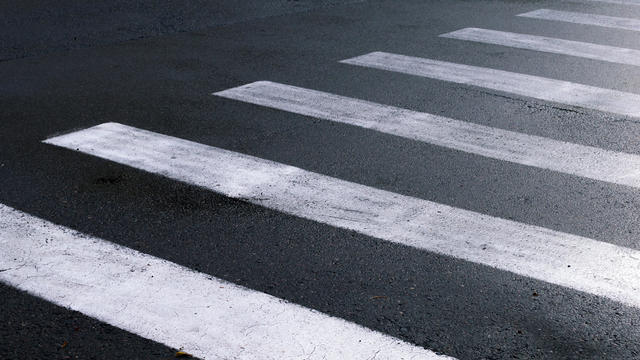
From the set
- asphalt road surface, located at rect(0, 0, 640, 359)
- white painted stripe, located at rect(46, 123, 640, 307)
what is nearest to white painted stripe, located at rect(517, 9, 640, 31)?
asphalt road surface, located at rect(0, 0, 640, 359)

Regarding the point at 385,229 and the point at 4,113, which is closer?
the point at 385,229

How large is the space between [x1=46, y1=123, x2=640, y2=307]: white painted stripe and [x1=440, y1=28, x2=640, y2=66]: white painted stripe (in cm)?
479

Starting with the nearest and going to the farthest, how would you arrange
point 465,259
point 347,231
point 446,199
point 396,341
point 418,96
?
point 396,341
point 465,259
point 347,231
point 446,199
point 418,96

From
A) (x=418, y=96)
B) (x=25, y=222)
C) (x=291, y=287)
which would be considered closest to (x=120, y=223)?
(x=25, y=222)

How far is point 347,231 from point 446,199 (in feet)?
2.66

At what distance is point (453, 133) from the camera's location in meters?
6.29

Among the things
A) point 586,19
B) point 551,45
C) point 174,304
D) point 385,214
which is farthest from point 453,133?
point 586,19

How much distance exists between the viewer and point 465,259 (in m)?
4.26

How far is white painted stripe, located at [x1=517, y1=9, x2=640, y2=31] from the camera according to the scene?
10805 mm

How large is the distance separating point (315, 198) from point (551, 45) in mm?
5407

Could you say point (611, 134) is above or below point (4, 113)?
below

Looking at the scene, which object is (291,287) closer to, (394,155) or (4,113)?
(394,155)

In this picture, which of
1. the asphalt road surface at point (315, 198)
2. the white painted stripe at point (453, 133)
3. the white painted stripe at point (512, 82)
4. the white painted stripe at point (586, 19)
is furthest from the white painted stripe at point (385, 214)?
the white painted stripe at point (586, 19)

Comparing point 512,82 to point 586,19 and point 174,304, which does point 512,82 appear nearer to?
point 586,19
